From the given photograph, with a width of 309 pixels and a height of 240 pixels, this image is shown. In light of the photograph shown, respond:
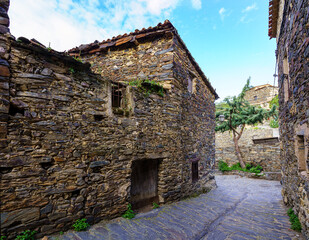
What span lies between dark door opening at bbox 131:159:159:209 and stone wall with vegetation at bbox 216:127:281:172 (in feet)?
35.7

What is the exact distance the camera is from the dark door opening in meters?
4.73

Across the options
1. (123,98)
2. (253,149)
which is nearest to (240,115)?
(253,149)

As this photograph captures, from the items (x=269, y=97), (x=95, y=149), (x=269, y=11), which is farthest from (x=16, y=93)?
(x=269, y=97)

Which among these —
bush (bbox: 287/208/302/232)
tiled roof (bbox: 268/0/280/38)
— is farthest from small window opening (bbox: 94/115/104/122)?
tiled roof (bbox: 268/0/280/38)

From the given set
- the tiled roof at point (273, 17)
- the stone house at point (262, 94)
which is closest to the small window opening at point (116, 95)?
the tiled roof at point (273, 17)

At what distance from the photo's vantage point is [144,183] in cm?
498

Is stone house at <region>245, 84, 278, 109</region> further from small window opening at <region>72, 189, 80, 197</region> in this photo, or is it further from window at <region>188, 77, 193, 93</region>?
small window opening at <region>72, 189, 80, 197</region>

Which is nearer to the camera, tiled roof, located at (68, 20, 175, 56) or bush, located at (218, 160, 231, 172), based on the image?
tiled roof, located at (68, 20, 175, 56)

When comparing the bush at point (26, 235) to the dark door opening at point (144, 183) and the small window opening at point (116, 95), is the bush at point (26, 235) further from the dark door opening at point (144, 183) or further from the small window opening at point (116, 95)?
the small window opening at point (116, 95)

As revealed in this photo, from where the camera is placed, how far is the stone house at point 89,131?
9.32 ft

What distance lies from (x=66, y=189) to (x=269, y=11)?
28.3ft

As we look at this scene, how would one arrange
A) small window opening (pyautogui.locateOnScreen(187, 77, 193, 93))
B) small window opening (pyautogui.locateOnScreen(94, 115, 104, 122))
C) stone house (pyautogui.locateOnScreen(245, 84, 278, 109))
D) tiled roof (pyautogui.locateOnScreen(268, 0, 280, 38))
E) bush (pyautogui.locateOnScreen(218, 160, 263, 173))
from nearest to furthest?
small window opening (pyautogui.locateOnScreen(94, 115, 104, 122)) < tiled roof (pyautogui.locateOnScreen(268, 0, 280, 38)) < small window opening (pyautogui.locateOnScreen(187, 77, 193, 93)) < bush (pyautogui.locateOnScreen(218, 160, 263, 173)) < stone house (pyautogui.locateOnScreen(245, 84, 278, 109))

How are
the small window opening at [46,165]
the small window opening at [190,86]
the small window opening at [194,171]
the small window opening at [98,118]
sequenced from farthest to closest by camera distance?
the small window opening at [190,86], the small window opening at [194,171], the small window opening at [98,118], the small window opening at [46,165]

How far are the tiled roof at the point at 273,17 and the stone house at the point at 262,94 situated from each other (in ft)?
66.6
